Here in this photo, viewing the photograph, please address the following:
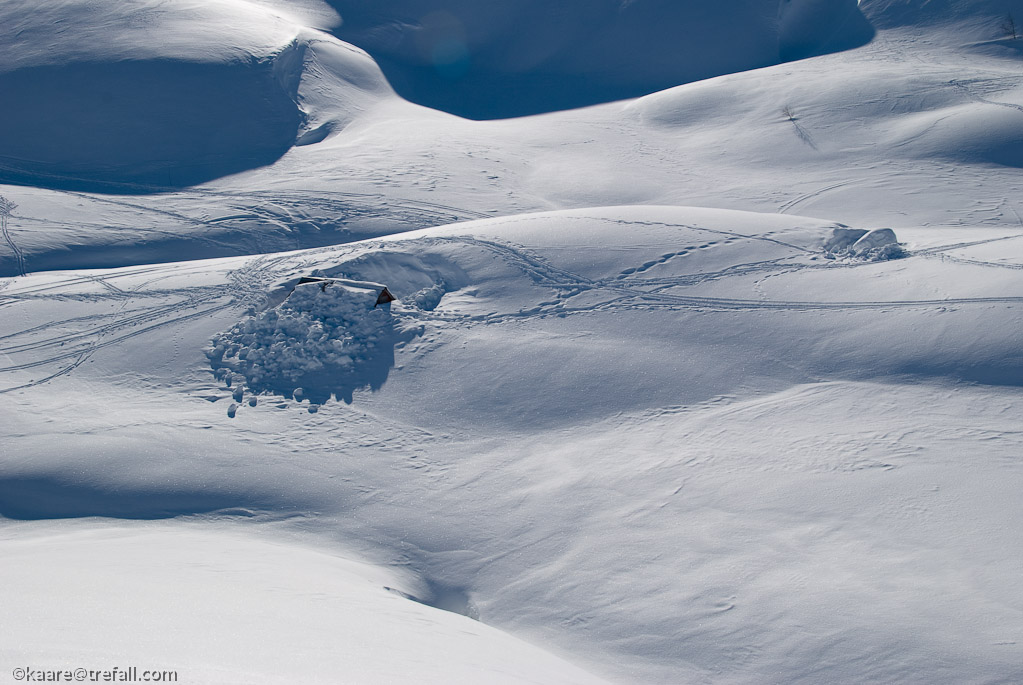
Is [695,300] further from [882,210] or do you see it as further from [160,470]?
[160,470]

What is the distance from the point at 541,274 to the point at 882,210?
5200 mm

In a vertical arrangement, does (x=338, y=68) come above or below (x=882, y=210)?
above

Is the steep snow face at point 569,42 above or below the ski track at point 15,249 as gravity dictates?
above

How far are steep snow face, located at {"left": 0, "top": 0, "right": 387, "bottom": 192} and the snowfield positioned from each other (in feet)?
0.29

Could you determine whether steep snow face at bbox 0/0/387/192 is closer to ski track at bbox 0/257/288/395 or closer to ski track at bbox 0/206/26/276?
ski track at bbox 0/206/26/276

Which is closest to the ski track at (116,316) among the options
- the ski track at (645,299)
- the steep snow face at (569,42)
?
the ski track at (645,299)

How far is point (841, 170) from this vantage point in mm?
→ 11906

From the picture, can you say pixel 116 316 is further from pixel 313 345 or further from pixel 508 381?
pixel 508 381

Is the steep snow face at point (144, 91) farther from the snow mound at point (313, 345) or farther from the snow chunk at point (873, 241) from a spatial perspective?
the snow chunk at point (873, 241)

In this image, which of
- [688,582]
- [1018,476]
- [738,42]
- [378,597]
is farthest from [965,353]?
[738,42]

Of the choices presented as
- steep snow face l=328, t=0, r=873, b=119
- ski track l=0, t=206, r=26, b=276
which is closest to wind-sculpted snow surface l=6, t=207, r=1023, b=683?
ski track l=0, t=206, r=26, b=276

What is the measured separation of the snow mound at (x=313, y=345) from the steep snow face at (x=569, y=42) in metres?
9.50

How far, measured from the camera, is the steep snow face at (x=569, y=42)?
17.0m

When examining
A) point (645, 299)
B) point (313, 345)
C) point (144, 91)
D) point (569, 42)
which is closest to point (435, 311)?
point (313, 345)
